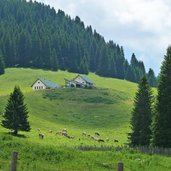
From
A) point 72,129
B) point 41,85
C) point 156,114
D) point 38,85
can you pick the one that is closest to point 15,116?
point 72,129

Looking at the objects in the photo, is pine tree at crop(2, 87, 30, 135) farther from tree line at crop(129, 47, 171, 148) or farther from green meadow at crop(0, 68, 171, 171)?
tree line at crop(129, 47, 171, 148)

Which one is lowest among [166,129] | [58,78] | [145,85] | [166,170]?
[166,170]

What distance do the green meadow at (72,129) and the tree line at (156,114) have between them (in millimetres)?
4346

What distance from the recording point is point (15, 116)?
73688 mm

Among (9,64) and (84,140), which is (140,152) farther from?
(9,64)

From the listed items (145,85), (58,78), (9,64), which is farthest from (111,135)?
(9,64)

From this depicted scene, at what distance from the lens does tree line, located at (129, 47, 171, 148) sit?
54.2 metres

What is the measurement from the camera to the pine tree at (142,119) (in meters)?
63.5

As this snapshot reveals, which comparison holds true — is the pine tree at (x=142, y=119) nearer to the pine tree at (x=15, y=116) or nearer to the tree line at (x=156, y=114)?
the tree line at (x=156, y=114)

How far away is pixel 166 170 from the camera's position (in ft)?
115

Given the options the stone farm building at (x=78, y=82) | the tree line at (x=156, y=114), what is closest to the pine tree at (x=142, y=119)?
the tree line at (x=156, y=114)

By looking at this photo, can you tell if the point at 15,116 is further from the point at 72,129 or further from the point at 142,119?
the point at 142,119

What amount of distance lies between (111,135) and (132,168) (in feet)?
175

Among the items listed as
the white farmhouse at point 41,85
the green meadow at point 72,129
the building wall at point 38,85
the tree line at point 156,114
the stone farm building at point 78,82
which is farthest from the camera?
the stone farm building at point 78,82
